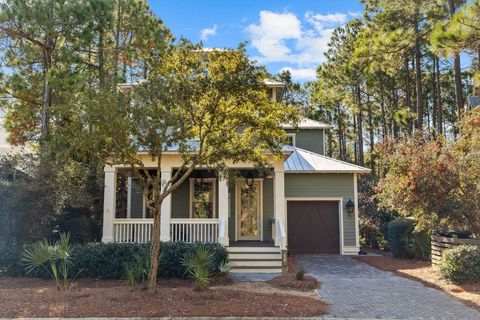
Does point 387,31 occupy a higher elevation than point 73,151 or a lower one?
higher

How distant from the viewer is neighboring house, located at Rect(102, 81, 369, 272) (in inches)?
504

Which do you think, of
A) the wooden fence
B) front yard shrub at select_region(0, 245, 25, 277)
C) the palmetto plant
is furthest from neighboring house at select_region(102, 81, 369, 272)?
the wooden fence

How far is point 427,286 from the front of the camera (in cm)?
985

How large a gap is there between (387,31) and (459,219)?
31.4ft

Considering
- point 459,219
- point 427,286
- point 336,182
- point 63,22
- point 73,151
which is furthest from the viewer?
point 336,182

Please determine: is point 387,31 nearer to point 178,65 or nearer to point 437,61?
point 437,61

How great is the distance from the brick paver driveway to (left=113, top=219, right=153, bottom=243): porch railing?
5.16 m

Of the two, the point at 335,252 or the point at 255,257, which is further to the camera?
the point at 335,252

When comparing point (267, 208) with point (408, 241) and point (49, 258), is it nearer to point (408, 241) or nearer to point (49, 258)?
point (408, 241)

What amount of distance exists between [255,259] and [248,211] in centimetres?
398

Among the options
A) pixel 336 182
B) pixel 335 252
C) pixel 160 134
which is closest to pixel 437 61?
pixel 336 182

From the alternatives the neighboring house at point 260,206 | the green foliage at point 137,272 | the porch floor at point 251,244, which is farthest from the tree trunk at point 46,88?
the porch floor at point 251,244

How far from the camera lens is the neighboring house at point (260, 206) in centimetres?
1281

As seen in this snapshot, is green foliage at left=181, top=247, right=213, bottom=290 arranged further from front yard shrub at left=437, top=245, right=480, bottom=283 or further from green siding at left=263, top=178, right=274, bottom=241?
front yard shrub at left=437, top=245, right=480, bottom=283
